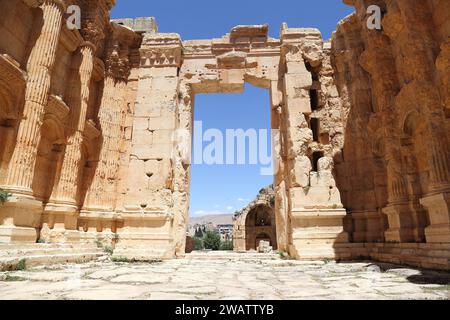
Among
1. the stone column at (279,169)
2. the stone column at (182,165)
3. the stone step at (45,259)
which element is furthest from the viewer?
the stone column at (182,165)

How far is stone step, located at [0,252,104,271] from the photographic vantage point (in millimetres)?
5234

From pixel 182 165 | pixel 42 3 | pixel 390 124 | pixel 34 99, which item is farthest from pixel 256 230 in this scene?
pixel 42 3

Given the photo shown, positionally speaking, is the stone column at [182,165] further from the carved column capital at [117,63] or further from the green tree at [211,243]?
the green tree at [211,243]

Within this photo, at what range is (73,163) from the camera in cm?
907

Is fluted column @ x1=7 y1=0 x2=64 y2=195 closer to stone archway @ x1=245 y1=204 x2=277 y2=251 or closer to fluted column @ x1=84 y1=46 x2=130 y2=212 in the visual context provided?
fluted column @ x1=84 y1=46 x2=130 y2=212

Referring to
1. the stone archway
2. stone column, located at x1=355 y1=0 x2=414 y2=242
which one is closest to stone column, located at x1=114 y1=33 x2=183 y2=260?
stone column, located at x1=355 y1=0 x2=414 y2=242

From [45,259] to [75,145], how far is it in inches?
151

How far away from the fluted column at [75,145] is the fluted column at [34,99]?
1571mm

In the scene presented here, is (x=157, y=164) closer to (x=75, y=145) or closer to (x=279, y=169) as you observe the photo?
(x=75, y=145)

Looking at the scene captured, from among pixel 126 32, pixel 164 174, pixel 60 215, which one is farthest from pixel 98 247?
pixel 126 32

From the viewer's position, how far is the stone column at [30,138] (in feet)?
21.6

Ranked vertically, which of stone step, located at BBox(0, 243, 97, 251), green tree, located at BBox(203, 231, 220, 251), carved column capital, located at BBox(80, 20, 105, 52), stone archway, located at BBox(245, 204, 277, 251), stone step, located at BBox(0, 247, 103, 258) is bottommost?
green tree, located at BBox(203, 231, 220, 251)

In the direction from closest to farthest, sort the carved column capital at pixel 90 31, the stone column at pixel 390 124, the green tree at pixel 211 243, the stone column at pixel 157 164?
1. the stone column at pixel 390 124
2. the stone column at pixel 157 164
3. the carved column capital at pixel 90 31
4. the green tree at pixel 211 243

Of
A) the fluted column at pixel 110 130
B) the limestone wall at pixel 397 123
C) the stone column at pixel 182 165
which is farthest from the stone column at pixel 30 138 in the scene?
the limestone wall at pixel 397 123
